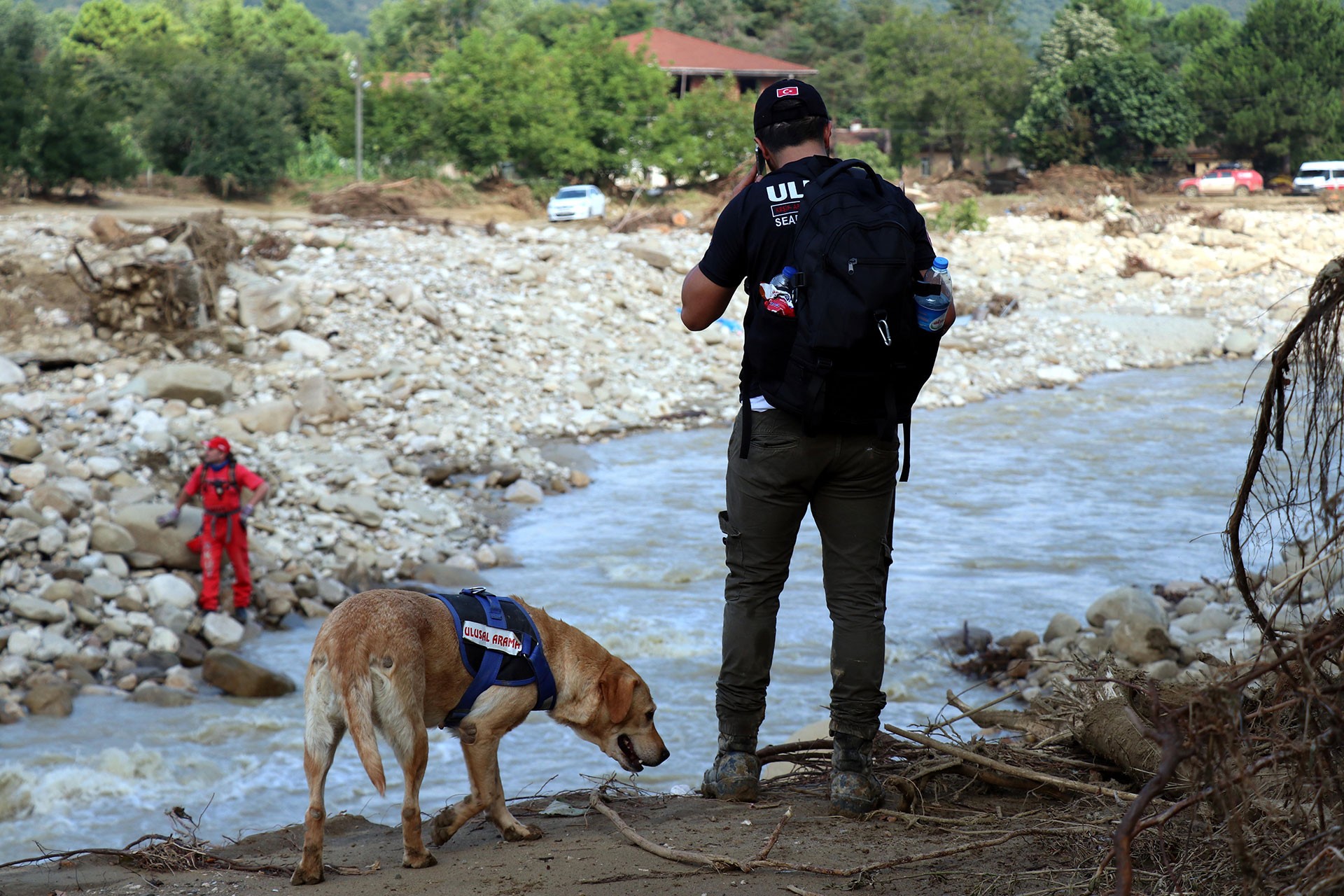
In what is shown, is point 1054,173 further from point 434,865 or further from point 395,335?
point 434,865

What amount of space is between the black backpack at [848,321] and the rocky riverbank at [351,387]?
3.07ft

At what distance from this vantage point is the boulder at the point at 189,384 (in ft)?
38.4

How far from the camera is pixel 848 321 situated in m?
2.98

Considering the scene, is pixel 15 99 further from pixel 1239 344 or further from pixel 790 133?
pixel 790 133

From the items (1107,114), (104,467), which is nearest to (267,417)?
(104,467)

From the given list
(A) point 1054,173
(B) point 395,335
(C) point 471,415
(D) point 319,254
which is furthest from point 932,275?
(A) point 1054,173

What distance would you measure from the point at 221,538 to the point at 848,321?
587 cm

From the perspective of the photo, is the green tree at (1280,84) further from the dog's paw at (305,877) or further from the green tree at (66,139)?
the dog's paw at (305,877)

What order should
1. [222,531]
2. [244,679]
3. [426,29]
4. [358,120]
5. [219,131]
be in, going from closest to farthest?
1. [244,679]
2. [222,531]
3. [219,131]
4. [358,120]
5. [426,29]

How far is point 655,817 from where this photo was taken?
347cm

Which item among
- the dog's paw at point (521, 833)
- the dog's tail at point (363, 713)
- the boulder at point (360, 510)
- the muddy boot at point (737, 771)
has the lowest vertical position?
the boulder at point (360, 510)

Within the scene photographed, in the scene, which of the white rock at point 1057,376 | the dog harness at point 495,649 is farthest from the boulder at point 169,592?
the white rock at point 1057,376

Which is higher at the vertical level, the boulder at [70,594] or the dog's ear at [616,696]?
the dog's ear at [616,696]

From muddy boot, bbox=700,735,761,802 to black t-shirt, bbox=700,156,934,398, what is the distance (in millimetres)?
1051
